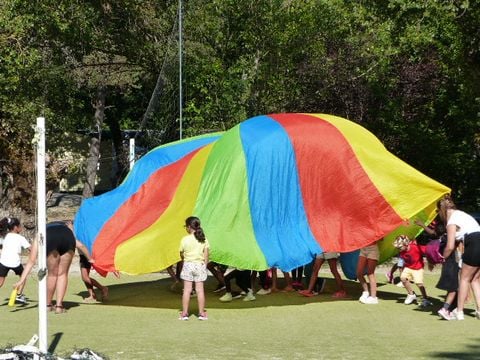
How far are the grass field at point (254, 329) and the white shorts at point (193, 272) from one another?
581 mm

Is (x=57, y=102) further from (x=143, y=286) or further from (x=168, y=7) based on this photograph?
(x=143, y=286)

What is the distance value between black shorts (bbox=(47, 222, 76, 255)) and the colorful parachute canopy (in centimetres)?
68

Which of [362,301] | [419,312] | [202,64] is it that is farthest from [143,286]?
[202,64]

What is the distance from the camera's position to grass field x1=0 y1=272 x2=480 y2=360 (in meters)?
9.07

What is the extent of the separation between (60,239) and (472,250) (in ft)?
18.3

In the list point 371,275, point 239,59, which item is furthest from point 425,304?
point 239,59

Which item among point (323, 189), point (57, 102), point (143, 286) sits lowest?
point (143, 286)

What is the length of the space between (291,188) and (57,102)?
10.9 metres

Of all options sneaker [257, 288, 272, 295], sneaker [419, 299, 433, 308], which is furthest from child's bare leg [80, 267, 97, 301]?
sneaker [419, 299, 433, 308]

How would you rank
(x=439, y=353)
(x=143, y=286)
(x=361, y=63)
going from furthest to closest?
(x=361, y=63), (x=143, y=286), (x=439, y=353)

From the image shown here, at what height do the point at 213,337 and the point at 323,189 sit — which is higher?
the point at 323,189

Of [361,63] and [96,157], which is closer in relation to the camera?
[361,63]

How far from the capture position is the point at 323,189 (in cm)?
1295

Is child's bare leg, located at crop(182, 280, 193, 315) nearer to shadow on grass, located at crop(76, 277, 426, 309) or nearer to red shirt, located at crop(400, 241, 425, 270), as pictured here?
shadow on grass, located at crop(76, 277, 426, 309)
